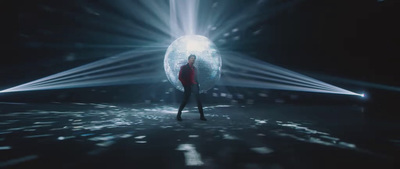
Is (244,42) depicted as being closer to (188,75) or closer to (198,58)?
(198,58)

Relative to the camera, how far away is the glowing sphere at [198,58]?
27.1 ft

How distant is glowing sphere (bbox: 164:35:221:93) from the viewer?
827 cm

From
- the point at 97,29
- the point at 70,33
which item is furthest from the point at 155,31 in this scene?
the point at 70,33

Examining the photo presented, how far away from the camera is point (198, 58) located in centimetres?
822

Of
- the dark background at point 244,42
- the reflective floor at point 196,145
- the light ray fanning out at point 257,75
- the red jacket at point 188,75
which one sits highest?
the dark background at point 244,42

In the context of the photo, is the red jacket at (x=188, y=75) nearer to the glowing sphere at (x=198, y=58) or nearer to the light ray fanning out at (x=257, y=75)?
the glowing sphere at (x=198, y=58)

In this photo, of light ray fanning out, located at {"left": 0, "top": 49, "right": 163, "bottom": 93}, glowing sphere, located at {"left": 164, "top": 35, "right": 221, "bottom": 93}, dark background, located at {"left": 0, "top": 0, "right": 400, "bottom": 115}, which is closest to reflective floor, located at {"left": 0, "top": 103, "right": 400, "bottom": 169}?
glowing sphere, located at {"left": 164, "top": 35, "right": 221, "bottom": 93}

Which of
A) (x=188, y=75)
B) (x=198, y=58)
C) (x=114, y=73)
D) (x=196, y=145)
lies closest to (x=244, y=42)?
(x=198, y=58)

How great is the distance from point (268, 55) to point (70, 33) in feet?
22.0

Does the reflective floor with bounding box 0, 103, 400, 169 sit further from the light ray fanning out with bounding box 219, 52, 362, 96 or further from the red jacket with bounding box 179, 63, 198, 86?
the light ray fanning out with bounding box 219, 52, 362, 96

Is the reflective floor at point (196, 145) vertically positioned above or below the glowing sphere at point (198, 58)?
below

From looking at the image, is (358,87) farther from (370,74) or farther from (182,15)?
(182,15)

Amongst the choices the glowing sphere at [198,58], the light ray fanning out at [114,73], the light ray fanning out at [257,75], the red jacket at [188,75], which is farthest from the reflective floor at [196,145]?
the light ray fanning out at [114,73]

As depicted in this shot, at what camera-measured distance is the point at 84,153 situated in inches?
120
